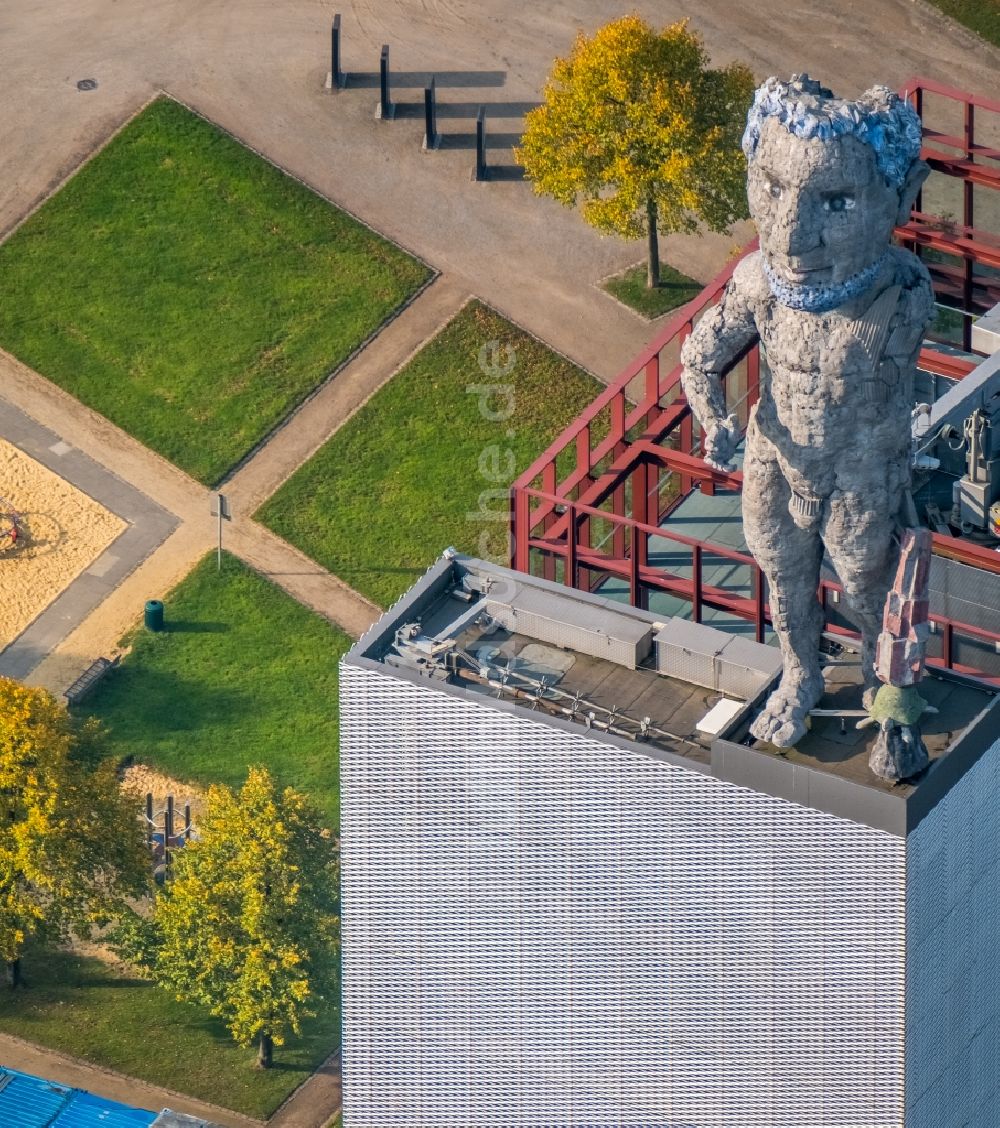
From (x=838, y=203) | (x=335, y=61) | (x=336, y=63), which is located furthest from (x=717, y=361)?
(x=336, y=63)

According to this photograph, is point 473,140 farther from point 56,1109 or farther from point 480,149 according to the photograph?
point 56,1109

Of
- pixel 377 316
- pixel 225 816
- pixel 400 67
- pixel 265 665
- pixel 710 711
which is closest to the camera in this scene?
pixel 710 711

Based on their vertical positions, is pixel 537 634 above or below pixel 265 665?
above

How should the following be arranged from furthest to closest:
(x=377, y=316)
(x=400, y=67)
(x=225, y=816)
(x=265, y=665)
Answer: (x=400, y=67), (x=377, y=316), (x=265, y=665), (x=225, y=816)

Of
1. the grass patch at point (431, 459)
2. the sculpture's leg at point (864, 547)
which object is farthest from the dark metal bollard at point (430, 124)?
the sculpture's leg at point (864, 547)

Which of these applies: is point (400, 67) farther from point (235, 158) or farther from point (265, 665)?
point (265, 665)

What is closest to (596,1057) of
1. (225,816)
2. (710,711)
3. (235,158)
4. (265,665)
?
(710,711)

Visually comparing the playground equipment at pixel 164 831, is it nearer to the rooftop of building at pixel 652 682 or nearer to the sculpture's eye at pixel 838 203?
the rooftop of building at pixel 652 682
